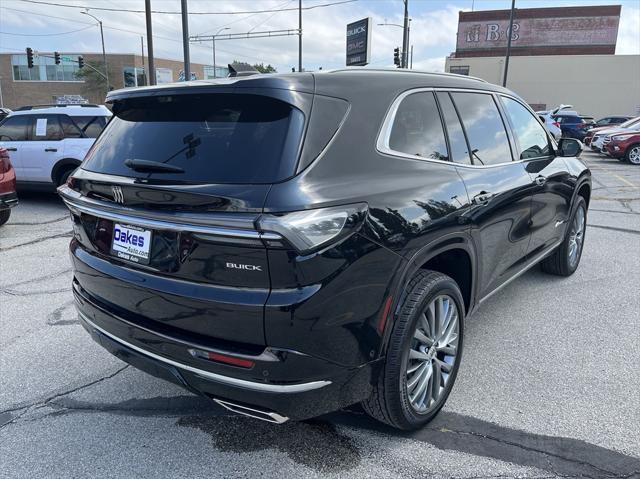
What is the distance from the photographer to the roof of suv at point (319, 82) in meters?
2.25

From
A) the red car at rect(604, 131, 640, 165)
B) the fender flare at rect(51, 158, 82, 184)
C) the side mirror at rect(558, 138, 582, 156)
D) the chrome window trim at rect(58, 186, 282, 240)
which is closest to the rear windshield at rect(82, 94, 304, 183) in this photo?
the chrome window trim at rect(58, 186, 282, 240)

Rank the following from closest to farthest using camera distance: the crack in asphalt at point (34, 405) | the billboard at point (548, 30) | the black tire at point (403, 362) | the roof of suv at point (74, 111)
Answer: the black tire at point (403, 362)
the crack in asphalt at point (34, 405)
the roof of suv at point (74, 111)
the billboard at point (548, 30)

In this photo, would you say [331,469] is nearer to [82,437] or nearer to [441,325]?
[441,325]

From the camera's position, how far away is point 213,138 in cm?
230

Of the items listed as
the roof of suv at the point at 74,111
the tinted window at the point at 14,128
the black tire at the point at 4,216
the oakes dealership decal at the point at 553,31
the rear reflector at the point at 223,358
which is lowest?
the black tire at the point at 4,216

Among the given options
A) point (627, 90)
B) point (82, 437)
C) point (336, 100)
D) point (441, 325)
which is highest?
point (627, 90)

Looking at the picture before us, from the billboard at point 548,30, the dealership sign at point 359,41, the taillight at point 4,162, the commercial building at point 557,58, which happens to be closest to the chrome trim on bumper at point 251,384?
the taillight at point 4,162

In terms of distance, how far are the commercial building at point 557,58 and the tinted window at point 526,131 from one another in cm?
4537

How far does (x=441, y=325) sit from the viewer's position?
2.83 meters

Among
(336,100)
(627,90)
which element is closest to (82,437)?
(336,100)

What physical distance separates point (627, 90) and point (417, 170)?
52427 mm

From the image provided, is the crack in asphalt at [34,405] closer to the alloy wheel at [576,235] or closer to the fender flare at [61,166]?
the alloy wheel at [576,235]

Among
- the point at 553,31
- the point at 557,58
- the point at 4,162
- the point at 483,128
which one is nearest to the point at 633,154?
the point at 483,128

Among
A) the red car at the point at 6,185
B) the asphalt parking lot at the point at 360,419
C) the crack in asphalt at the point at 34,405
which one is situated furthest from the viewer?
the red car at the point at 6,185
